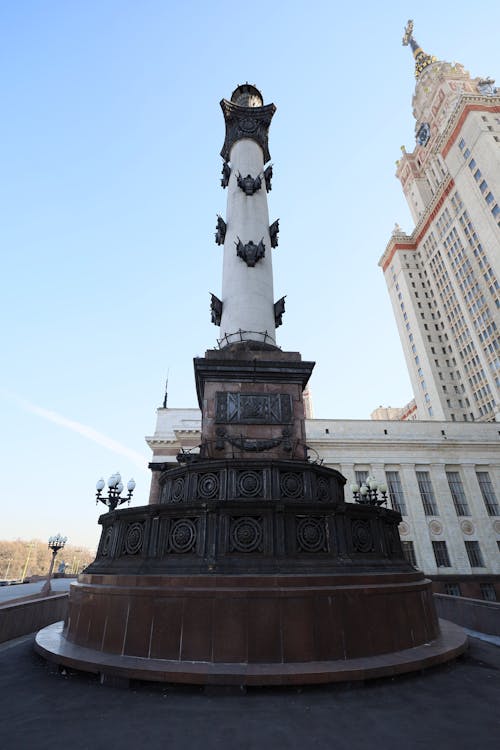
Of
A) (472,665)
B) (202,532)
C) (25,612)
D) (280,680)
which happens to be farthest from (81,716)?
(25,612)

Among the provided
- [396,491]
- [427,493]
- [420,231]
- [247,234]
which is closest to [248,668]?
[247,234]

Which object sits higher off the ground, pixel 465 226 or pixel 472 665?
pixel 465 226

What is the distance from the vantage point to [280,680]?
5254 mm

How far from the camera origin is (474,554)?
32.5 m

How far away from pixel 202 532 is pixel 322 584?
2.42 metres

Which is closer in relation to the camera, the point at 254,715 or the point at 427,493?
the point at 254,715

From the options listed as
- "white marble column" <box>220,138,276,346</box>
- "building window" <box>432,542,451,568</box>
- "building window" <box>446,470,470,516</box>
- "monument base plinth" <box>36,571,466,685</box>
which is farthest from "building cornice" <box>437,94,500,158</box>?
"monument base plinth" <box>36,571,466,685</box>

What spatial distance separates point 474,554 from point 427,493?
5961 millimetres

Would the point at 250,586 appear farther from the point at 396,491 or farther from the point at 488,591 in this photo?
the point at 488,591

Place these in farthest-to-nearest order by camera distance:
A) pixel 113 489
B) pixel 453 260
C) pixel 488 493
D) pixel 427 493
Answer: pixel 453 260
pixel 488 493
pixel 427 493
pixel 113 489

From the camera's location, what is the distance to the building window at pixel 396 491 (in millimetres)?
33594

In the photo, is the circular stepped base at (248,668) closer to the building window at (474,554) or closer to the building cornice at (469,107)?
the building window at (474,554)

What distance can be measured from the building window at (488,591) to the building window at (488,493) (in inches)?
243

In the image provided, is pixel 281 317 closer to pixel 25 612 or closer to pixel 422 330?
pixel 25 612
